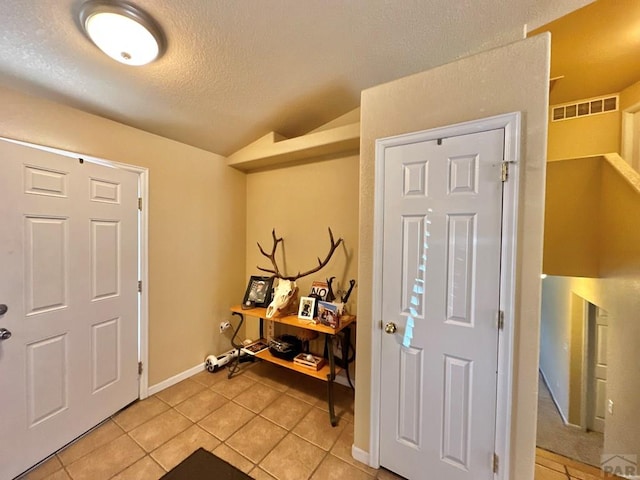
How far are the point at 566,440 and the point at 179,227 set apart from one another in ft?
16.1

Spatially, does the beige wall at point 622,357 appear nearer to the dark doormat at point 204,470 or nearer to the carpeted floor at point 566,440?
the carpeted floor at point 566,440

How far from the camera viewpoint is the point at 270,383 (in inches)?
101

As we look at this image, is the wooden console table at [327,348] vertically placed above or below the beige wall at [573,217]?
below

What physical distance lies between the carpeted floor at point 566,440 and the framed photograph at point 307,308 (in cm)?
266

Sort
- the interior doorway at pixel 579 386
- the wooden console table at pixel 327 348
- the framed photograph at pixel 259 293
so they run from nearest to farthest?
the wooden console table at pixel 327 348 < the framed photograph at pixel 259 293 < the interior doorway at pixel 579 386

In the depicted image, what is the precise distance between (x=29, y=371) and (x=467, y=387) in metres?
2.66

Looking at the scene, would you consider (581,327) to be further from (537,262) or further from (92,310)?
(92,310)

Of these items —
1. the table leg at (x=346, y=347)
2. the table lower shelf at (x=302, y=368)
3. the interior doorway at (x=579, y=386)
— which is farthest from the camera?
the interior doorway at (x=579, y=386)

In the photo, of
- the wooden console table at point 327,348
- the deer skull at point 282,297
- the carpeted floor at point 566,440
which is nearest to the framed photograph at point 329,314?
the wooden console table at point 327,348

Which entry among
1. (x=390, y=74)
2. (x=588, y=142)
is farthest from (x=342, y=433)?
(x=588, y=142)

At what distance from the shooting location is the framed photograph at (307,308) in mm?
2324

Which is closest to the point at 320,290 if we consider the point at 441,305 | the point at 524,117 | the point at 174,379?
the point at 441,305

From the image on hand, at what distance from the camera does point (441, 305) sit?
4.72 feet

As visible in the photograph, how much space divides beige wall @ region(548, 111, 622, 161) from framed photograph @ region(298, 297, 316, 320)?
377 cm
